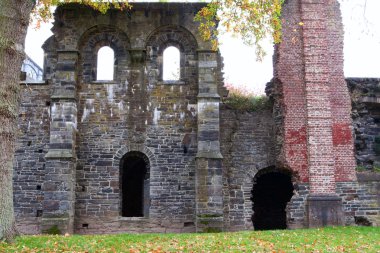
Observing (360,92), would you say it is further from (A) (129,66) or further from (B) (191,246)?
(B) (191,246)

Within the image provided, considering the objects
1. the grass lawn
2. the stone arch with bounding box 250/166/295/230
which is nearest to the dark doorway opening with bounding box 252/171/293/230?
the stone arch with bounding box 250/166/295/230

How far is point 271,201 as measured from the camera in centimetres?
2081

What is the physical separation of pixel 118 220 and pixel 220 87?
229 inches

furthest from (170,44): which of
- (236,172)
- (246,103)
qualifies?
(236,172)

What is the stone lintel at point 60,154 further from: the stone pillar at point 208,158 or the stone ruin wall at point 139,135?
the stone pillar at point 208,158

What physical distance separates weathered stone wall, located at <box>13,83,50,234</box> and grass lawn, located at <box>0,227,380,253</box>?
4408mm

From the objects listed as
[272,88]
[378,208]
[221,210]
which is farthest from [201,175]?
[378,208]

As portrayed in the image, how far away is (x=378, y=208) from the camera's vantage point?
1616 centimetres

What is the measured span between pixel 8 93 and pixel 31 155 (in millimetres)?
6602

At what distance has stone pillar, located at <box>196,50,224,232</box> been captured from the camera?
15.5 metres

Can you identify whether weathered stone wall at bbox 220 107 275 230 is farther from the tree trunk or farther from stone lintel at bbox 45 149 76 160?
the tree trunk

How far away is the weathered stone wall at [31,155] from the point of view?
16234 mm

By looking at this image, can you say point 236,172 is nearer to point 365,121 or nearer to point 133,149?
point 133,149

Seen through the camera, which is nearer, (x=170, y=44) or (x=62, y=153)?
(x=62, y=153)
